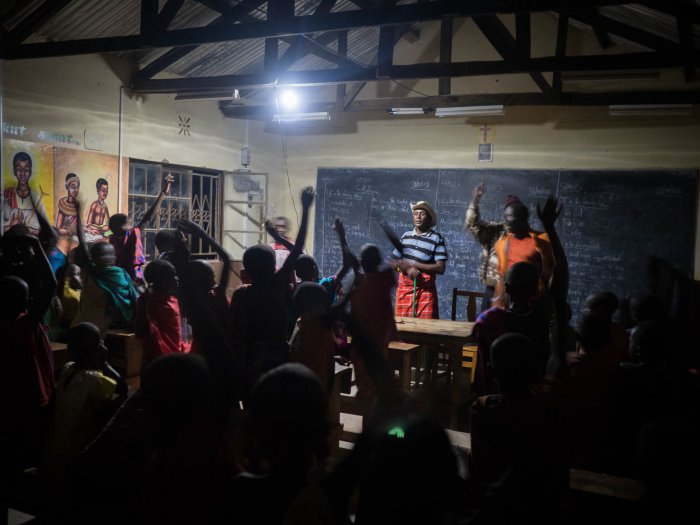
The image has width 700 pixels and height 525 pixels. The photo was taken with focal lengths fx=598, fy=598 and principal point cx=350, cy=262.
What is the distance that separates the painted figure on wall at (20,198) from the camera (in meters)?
4.67

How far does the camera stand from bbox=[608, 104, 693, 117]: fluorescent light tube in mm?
5898

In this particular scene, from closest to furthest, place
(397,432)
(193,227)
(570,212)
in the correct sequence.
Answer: (397,432) → (193,227) → (570,212)

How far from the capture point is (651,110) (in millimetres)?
6020

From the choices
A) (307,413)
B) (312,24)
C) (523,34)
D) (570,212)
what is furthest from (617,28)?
(307,413)

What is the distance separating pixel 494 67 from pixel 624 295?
3.34 meters

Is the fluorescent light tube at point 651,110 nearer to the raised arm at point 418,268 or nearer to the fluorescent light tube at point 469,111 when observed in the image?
the fluorescent light tube at point 469,111

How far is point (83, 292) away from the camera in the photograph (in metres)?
3.52

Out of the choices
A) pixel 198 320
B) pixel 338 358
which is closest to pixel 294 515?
pixel 198 320

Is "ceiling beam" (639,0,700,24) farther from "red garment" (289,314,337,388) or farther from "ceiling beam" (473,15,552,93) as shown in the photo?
"red garment" (289,314,337,388)

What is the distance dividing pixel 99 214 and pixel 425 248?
300 cm

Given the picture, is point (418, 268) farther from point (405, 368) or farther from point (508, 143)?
point (508, 143)

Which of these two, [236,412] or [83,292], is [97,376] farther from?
[83,292]

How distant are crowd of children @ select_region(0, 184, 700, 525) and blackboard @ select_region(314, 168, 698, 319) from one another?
12.2 feet

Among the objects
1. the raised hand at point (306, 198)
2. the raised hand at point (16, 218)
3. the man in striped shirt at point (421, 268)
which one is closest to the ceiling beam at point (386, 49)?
the man in striped shirt at point (421, 268)
